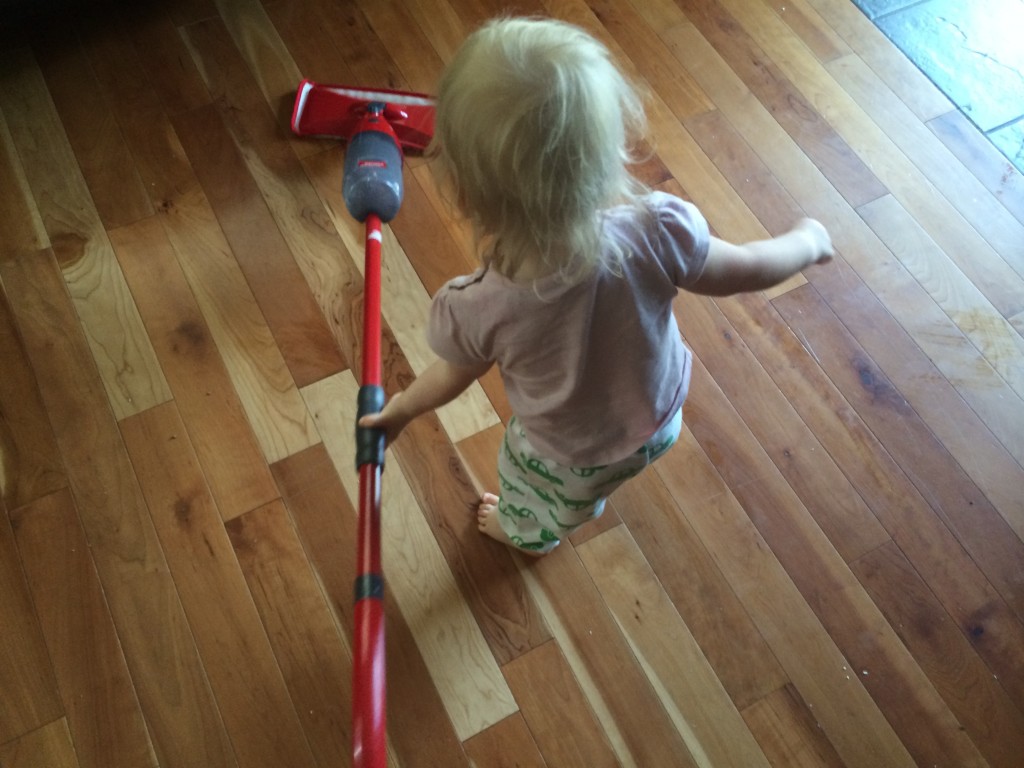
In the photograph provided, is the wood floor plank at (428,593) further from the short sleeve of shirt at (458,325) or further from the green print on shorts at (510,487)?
the short sleeve of shirt at (458,325)

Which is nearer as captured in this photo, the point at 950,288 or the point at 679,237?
the point at 679,237

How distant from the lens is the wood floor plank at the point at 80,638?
1.03 m

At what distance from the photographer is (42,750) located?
1.03 meters

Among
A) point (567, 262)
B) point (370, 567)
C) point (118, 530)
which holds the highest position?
point (567, 262)

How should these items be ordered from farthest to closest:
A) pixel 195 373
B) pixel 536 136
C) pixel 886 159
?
pixel 886 159 → pixel 195 373 → pixel 536 136

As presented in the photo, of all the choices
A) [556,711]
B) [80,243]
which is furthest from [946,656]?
[80,243]

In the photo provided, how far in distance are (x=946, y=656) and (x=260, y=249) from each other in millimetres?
1244

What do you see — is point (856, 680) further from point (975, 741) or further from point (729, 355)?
point (729, 355)

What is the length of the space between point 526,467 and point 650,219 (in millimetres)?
355

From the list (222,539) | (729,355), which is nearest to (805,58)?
(729,355)

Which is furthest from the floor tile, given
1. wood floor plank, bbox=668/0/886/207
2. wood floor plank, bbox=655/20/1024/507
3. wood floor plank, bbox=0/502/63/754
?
wood floor plank, bbox=0/502/63/754

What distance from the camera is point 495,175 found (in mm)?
516

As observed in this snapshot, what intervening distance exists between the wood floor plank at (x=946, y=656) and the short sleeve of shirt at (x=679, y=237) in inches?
29.0

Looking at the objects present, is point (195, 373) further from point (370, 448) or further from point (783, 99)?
point (783, 99)
